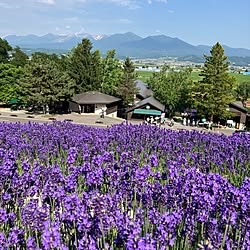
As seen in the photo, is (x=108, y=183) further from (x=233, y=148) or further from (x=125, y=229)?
(x=233, y=148)

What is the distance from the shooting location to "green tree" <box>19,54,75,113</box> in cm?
3734

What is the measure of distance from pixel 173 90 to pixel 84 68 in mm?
12032

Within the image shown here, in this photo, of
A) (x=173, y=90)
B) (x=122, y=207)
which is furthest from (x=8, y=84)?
(x=122, y=207)

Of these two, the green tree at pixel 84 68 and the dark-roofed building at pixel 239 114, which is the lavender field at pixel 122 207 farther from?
the green tree at pixel 84 68

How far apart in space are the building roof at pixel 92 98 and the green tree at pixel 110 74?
5168mm

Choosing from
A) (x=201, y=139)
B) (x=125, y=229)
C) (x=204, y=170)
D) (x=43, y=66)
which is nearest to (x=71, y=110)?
(x=43, y=66)

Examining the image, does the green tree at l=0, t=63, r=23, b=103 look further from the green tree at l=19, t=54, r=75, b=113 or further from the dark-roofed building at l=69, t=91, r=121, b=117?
the dark-roofed building at l=69, t=91, r=121, b=117

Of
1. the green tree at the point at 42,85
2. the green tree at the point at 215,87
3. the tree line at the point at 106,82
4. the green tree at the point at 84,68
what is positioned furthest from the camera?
the green tree at the point at 84,68

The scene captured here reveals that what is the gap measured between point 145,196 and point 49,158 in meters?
5.53

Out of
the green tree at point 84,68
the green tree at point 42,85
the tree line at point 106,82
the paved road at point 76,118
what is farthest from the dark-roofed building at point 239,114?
the green tree at point 42,85

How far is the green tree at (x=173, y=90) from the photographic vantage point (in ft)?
160

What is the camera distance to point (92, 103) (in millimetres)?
41875

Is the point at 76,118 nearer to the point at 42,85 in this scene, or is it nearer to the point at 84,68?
the point at 42,85

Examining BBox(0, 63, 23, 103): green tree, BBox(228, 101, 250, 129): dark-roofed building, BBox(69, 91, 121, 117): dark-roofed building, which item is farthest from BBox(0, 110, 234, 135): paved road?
BBox(228, 101, 250, 129): dark-roofed building
